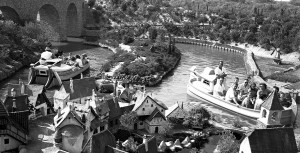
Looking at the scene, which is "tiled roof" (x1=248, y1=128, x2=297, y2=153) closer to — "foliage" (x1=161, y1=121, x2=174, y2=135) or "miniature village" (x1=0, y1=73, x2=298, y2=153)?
"miniature village" (x1=0, y1=73, x2=298, y2=153)

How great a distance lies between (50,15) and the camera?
299 ft

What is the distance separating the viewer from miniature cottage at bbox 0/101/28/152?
28.7 m

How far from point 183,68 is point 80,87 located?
106 feet

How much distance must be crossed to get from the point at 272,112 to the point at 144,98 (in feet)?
39.8

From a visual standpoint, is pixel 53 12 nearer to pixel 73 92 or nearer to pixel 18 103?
pixel 73 92

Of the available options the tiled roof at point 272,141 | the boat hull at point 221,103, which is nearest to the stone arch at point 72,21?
the boat hull at point 221,103

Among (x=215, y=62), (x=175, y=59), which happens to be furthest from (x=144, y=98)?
(x=215, y=62)

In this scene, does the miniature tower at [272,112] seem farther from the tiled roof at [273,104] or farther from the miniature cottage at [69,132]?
the miniature cottage at [69,132]

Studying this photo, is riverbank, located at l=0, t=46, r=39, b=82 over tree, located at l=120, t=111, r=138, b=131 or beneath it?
over

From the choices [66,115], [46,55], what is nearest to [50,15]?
[46,55]

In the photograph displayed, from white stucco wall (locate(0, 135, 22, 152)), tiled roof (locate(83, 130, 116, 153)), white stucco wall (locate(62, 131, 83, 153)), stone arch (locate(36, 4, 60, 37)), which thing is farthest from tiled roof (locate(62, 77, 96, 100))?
stone arch (locate(36, 4, 60, 37))

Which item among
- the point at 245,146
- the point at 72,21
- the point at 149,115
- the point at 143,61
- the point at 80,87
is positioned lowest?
the point at 245,146

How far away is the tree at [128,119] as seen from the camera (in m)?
34.0

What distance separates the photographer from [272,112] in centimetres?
3666
